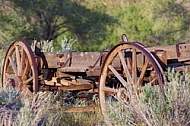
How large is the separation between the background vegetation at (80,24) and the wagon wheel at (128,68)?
41.5 feet

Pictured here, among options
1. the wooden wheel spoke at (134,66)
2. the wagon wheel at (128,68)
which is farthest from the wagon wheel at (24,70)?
the wooden wheel spoke at (134,66)

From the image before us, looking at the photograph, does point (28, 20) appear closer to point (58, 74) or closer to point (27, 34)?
point (27, 34)

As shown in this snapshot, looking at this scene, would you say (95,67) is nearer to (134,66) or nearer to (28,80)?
(134,66)

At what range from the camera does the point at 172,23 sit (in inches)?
703

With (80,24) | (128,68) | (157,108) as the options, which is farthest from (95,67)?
(80,24)

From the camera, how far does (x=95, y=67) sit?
21.1 feet

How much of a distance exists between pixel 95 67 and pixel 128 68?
0.57m

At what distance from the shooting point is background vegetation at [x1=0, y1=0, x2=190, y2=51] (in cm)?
1970

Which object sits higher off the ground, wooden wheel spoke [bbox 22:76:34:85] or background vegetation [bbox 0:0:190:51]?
background vegetation [bbox 0:0:190:51]

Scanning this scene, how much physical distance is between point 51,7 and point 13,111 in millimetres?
16771

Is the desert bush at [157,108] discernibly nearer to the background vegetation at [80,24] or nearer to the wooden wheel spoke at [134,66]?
the wooden wheel spoke at [134,66]

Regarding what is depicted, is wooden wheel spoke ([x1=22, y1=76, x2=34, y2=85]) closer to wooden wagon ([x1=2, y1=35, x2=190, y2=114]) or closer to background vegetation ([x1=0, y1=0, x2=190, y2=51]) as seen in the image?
wooden wagon ([x1=2, y1=35, x2=190, y2=114])

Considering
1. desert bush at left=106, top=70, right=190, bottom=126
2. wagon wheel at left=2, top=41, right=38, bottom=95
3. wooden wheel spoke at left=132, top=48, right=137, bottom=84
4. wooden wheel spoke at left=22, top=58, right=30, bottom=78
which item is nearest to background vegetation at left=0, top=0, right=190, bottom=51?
wagon wheel at left=2, top=41, right=38, bottom=95

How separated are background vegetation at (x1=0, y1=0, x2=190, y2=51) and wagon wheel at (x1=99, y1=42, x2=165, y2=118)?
1264cm
